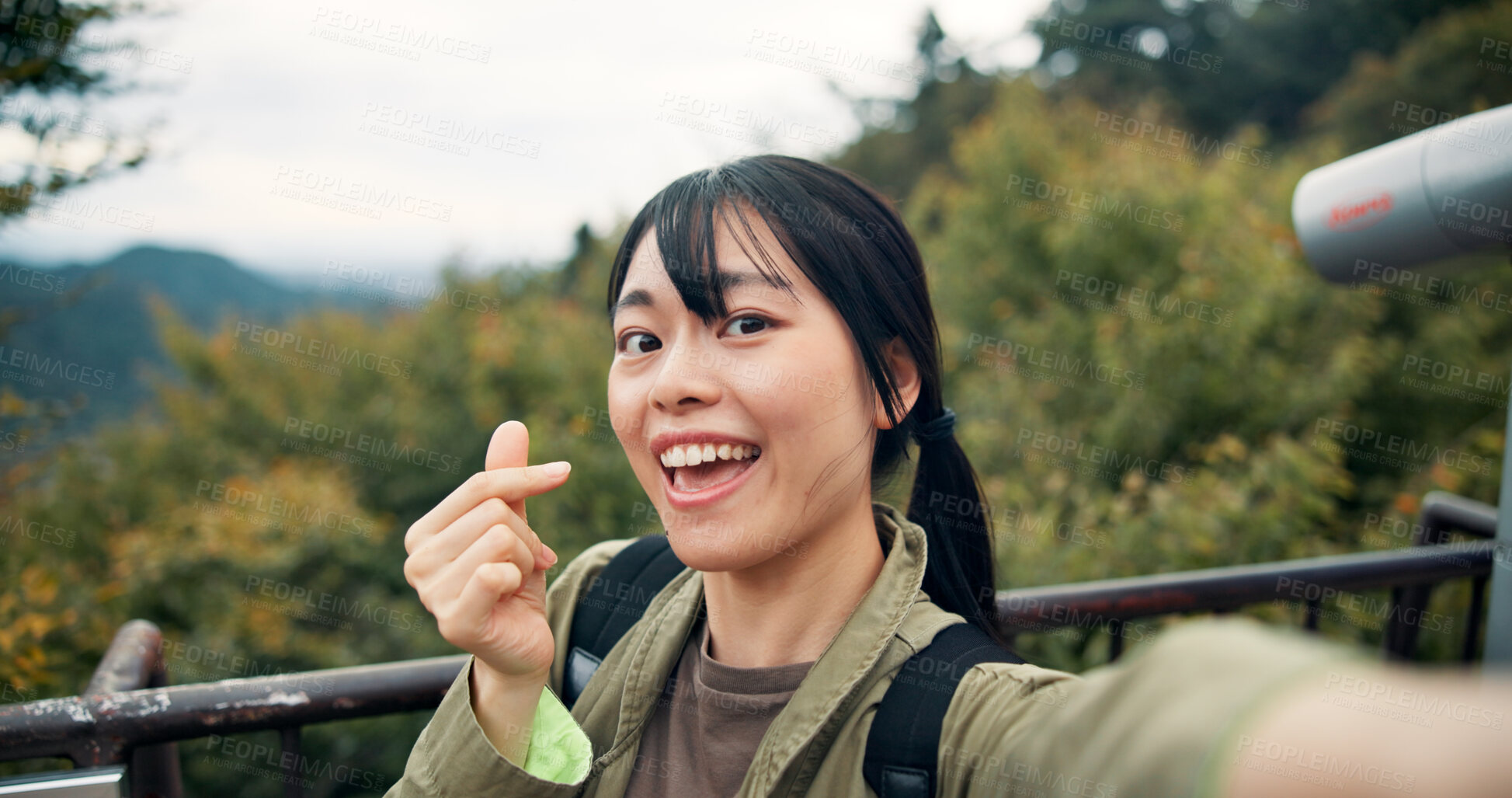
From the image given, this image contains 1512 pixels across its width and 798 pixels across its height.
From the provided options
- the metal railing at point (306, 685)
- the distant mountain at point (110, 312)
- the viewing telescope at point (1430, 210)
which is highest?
the viewing telescope at point (1430, 210)

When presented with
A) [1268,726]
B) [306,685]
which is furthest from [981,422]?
[1268,726]

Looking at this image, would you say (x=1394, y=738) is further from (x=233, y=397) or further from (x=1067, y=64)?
A: (x=1067, y=64)

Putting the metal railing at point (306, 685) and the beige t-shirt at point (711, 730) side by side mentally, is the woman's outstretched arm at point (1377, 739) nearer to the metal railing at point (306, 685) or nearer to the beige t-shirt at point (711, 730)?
the beige t-shirt at point (711, 730)

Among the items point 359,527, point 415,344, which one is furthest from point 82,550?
point 415,344

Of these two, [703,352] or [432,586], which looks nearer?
[432,586]

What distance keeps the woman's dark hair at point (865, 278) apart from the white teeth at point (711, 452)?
0.64ft

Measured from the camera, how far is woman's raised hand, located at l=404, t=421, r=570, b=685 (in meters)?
1.03

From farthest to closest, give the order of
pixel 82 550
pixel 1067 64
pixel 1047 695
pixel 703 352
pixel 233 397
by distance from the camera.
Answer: pixel 1067 64
pixel 233 397
pixel 82 550
pixel 703 352
pixel 1047 695

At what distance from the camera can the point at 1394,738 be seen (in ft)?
1.30

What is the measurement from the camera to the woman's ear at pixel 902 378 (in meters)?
1.35

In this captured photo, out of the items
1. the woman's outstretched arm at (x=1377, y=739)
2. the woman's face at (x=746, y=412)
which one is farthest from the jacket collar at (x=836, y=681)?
the woman's outstretched arm at (x=1377, y=739)

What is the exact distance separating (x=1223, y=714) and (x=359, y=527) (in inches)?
196

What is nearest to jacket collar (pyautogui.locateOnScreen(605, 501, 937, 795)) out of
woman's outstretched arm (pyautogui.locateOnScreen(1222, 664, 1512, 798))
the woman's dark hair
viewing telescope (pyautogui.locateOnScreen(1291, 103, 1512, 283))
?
the woman's dark hair

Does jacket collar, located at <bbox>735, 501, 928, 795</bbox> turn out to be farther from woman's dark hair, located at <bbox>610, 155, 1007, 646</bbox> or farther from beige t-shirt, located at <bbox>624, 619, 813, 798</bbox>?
woman's dark hair, located at <bbox>610, 155, 1007, 646</bbox>
